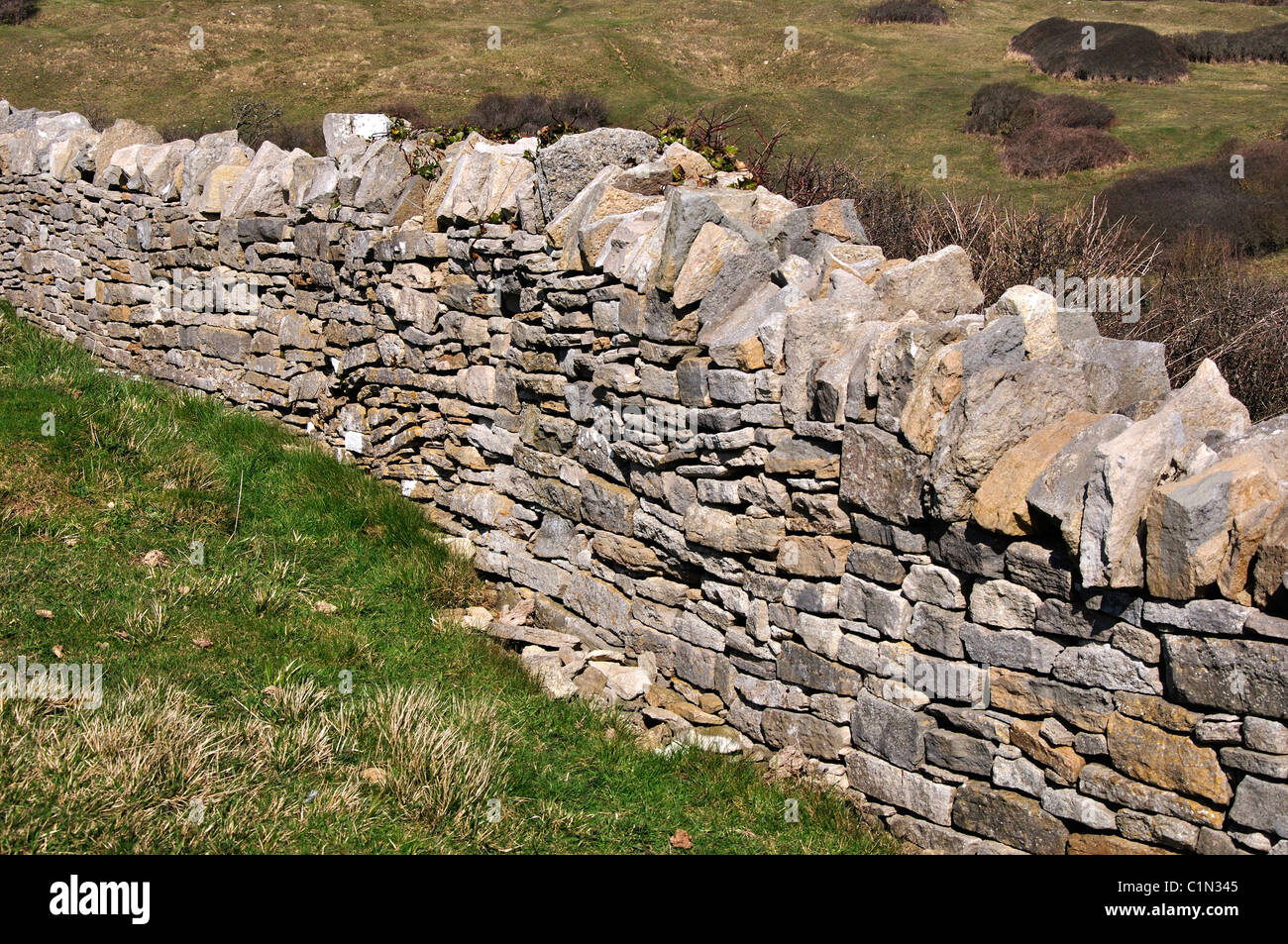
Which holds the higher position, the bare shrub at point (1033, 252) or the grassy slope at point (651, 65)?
the grassy slope at point (651, 65)

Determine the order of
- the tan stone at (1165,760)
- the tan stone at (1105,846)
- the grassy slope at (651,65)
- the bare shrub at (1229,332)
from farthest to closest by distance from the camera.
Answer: the grassy slope at (651,65) → the bare shrub at (1229,332) → the tan stone at (1105,846) → the tan stone at (1165,760)

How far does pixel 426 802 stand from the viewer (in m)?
4.19

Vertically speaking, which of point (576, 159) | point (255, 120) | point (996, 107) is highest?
point (996, 107)

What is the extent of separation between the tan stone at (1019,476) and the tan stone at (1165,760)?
806 millimetres

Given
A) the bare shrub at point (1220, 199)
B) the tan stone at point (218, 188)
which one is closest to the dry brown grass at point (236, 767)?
the tan stone at point (218, 188)

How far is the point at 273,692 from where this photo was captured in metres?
4.86

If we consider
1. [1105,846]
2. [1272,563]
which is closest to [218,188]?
[1105,846]

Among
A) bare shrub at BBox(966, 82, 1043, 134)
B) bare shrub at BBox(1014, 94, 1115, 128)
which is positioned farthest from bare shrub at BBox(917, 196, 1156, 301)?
bare shrub at BBox(966, 82, 1043, 134)

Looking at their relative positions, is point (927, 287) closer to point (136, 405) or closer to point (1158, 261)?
point (136, 405)

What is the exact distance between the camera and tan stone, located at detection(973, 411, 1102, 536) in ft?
13.1

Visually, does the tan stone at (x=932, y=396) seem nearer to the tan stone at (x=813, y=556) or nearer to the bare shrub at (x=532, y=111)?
the tan stone at (x=813, y=556)
